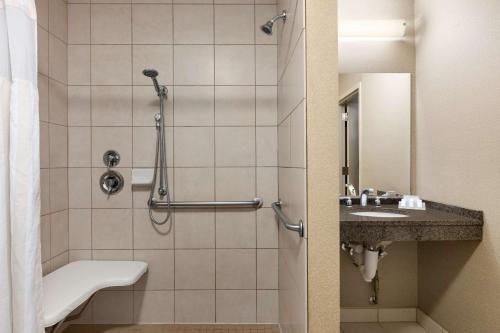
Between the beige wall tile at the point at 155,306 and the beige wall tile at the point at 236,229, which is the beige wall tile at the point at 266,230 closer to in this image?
the beige wall tile at the point at 236,229

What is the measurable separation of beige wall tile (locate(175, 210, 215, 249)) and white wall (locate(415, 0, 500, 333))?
1.51 metres

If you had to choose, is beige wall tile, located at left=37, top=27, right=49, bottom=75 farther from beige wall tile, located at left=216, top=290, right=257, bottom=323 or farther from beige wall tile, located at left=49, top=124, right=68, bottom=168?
beige wall tile, located at left=216, top=290, right=257, bottom=323

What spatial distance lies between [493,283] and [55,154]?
2.63 metres

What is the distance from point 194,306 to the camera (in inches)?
87.7

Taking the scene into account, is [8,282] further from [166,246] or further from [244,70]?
[244,70]

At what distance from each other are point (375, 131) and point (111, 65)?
1.92m

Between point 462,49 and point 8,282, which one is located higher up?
point 462,49

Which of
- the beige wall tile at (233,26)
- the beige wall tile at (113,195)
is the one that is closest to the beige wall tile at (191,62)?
the beige wall tile at (233,26)

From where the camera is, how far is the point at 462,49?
1743mm

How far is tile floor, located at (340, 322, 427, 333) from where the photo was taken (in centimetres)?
210

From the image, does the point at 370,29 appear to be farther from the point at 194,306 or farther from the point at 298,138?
the point at 194,306

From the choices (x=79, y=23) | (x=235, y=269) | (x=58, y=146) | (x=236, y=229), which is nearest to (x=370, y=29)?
(x=236, y=229)

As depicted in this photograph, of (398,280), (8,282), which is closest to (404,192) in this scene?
(398,280)

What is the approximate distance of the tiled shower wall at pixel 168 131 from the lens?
2.21 m
